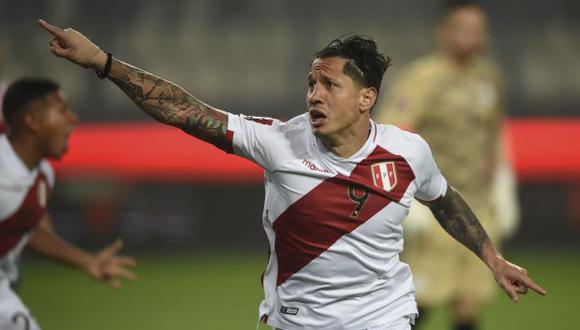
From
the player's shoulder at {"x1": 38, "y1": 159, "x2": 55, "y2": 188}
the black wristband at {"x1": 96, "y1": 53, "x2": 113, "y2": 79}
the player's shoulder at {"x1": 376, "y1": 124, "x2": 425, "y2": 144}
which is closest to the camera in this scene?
the black wristband at {"x1": 96, "y1": 53, "x2": 113, "y2": 79}

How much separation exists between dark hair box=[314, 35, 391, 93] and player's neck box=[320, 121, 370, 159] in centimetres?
21

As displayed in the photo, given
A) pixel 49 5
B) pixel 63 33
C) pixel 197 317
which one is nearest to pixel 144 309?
pixel 197 317

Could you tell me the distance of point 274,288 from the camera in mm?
4305

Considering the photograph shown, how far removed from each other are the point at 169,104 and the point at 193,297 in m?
6.05

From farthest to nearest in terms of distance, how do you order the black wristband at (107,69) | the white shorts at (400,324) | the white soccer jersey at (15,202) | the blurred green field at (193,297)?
1. the blurred green field at (193,297)
2. the white soccer jersey at (15,202)
3. the white shorts at (400,324)
4. the black wristband at (107,69)

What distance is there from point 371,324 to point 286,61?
465 inches

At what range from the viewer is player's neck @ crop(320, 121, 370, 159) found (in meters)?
4.24

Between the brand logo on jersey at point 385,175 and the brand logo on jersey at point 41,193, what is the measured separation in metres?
1.90

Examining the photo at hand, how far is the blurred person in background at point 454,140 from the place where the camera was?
668 cm

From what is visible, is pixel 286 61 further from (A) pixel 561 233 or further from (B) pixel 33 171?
(B) pixel 33 171

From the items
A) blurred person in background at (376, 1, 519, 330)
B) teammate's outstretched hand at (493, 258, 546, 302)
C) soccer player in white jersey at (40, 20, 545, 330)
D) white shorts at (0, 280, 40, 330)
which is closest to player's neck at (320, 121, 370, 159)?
soccer player in white jersey at (40, 20, 545, 330)

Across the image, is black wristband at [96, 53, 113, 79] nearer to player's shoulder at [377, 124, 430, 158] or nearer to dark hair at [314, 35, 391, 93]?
dark hair at [314, 35, 391, 93]

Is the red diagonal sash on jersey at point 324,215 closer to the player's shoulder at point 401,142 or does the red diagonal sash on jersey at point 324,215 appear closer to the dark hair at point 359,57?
the player's shoulder at point 401,142

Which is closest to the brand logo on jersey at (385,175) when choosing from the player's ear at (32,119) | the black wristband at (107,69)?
the black wristband at (107,69)
